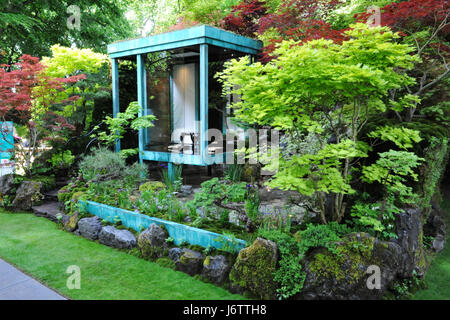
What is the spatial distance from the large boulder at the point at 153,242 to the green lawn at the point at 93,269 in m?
0.18

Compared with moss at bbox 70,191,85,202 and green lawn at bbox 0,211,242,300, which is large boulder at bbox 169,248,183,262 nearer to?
green lawn at bbox 0,211,242,300

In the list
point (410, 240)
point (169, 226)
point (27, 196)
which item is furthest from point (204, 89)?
point (27, 196)

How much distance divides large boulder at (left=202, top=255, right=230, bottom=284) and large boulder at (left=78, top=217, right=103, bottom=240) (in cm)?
245

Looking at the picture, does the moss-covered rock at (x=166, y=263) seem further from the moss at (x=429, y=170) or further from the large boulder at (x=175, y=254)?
the moss at (x=429, y=170)

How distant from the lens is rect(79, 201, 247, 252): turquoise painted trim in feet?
14.8

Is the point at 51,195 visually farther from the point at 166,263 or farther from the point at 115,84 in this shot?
the point at 166,263

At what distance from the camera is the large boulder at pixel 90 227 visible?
5812 mm

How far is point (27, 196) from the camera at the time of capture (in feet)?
25.3

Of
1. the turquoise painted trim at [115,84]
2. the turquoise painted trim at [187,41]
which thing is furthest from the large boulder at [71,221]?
the turquoise painted trim at [187,41]

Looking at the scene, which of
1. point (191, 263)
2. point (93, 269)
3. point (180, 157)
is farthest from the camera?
point (180, 157)

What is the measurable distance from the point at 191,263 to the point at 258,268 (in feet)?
3.46

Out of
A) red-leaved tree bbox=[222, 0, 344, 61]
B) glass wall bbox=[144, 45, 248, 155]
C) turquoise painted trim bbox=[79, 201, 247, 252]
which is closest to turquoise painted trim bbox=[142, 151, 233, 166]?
glass wall bbox=[144, 45, 248, 155]
